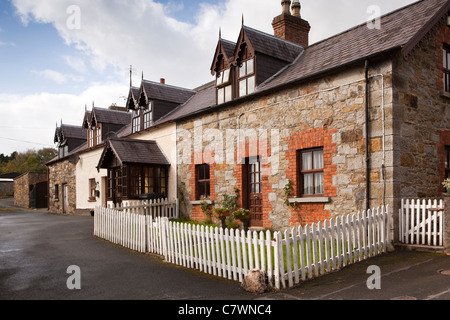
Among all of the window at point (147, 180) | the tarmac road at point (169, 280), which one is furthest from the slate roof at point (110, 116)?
the tarmac road at point (169, 280)

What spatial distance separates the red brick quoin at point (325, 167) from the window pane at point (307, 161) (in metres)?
0.23

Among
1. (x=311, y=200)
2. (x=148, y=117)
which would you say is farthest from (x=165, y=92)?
(x=311, y=200)

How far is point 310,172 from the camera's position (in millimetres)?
10602

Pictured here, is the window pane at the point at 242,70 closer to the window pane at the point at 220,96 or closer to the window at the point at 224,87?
the window at the point at 224,87

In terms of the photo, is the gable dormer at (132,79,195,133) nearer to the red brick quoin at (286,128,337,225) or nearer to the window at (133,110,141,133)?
the window at (133,110,141,133)

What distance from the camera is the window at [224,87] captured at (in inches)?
549

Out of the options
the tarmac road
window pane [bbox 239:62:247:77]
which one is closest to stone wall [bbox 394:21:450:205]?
the tarmac road

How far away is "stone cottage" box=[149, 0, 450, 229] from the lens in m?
8.98

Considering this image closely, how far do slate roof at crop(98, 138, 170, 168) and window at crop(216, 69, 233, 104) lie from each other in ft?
13.6

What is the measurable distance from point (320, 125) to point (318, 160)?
3.16ft
